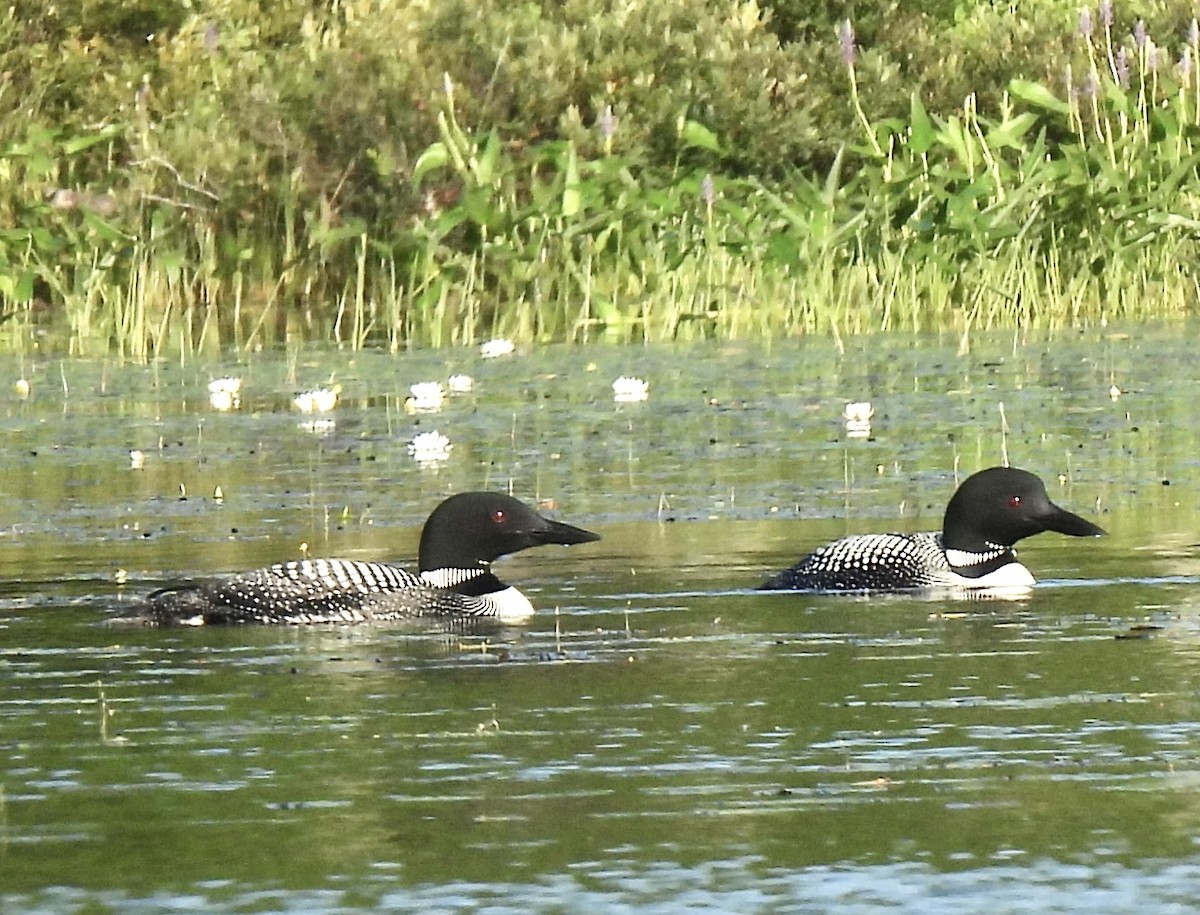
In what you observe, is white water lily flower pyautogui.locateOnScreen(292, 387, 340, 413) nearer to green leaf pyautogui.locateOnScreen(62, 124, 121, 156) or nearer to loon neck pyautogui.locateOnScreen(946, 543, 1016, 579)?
loon neck pyautogui.locateOnScreen(946, 543, 1016, 579)

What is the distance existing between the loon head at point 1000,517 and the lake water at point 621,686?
19 centimetres

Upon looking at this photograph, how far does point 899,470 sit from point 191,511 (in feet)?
9.27

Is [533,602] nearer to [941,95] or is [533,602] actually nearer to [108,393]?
[108,393]

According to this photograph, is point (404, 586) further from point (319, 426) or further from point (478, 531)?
point (319, 426)

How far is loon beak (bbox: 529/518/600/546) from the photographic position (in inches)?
366

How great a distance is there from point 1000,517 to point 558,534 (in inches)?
53.6

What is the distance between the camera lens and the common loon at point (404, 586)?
868 cm

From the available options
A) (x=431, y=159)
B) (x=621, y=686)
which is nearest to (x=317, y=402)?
(x=431, y=159)

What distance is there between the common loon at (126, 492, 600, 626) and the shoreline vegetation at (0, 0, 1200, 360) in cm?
773

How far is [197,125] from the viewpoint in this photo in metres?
22.6

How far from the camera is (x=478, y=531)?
30.4 feet

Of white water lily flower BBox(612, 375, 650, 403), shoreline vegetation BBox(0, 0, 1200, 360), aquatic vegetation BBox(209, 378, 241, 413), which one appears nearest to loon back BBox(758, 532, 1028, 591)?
white water lily flower BBox(612, 375, 650, 403)

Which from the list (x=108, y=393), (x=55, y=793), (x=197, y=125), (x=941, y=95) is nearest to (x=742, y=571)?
(x=55, y=793)

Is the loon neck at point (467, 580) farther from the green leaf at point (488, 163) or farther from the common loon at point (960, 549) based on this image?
the green leaf at point (488, 163)
